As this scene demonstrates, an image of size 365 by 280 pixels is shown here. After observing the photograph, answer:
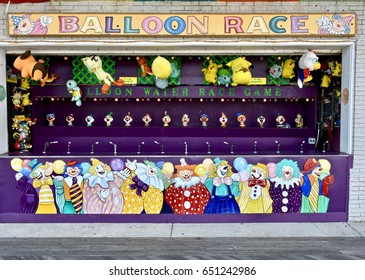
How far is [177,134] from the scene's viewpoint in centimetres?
616

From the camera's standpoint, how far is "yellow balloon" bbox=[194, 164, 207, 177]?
5320 millimetres

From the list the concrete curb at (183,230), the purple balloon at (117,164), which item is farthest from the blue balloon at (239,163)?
the purple balloon at (117,164)

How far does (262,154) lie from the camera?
217 inches

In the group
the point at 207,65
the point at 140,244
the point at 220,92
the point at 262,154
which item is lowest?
the point at 140,244

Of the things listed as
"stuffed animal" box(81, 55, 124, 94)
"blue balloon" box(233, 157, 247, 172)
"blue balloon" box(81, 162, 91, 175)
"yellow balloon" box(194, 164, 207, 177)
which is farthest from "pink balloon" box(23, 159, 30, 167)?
"blue balloon" box(233, 157, 247, 172)

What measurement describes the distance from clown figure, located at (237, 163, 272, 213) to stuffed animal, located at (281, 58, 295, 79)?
1659mm

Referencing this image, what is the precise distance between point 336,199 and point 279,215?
89cm

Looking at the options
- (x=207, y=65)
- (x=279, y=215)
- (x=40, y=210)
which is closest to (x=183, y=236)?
(x=279, y=215)

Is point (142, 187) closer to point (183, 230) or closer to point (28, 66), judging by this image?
point (183, 230)

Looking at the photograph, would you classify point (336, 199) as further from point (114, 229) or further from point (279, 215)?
point (114, 229)

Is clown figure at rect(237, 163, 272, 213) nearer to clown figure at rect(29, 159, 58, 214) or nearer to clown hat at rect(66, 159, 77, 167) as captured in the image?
clown hat at rect(66, 159, 77, 167)

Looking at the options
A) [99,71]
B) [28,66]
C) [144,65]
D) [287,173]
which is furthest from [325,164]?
[28,66]

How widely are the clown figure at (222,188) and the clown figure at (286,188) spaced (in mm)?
562

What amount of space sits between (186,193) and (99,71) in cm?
223
